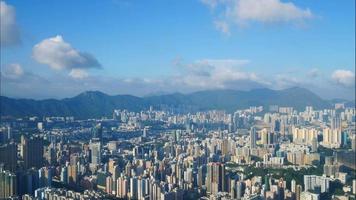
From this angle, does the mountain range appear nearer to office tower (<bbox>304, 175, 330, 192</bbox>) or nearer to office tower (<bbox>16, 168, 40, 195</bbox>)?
office tower (<bbox>16, 168, 40, 195</bbox>)

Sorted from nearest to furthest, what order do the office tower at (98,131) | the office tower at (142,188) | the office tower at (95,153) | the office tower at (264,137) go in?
1. the office tower at (142,188)
2. the office tower at (95,153)
3. the office tower at (98,131)
4. the office tower at (264,137)

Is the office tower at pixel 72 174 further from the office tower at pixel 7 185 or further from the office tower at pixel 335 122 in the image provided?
the office tower at pixel 335 122

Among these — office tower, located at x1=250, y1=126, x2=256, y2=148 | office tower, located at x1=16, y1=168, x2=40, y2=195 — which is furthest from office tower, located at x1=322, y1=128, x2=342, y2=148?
office tower, located at x1=16, y1=168, x2=40, y2=195

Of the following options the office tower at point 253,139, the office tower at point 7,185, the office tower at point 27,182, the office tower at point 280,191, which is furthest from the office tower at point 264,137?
the office tower at point 7,185

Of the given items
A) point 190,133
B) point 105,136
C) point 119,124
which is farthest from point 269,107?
point 105,136

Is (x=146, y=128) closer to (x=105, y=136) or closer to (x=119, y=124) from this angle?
(x=119, y=124)

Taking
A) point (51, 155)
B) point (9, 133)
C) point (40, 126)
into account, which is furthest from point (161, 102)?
point (51, 155)

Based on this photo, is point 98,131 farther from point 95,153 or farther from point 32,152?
point 32,152
